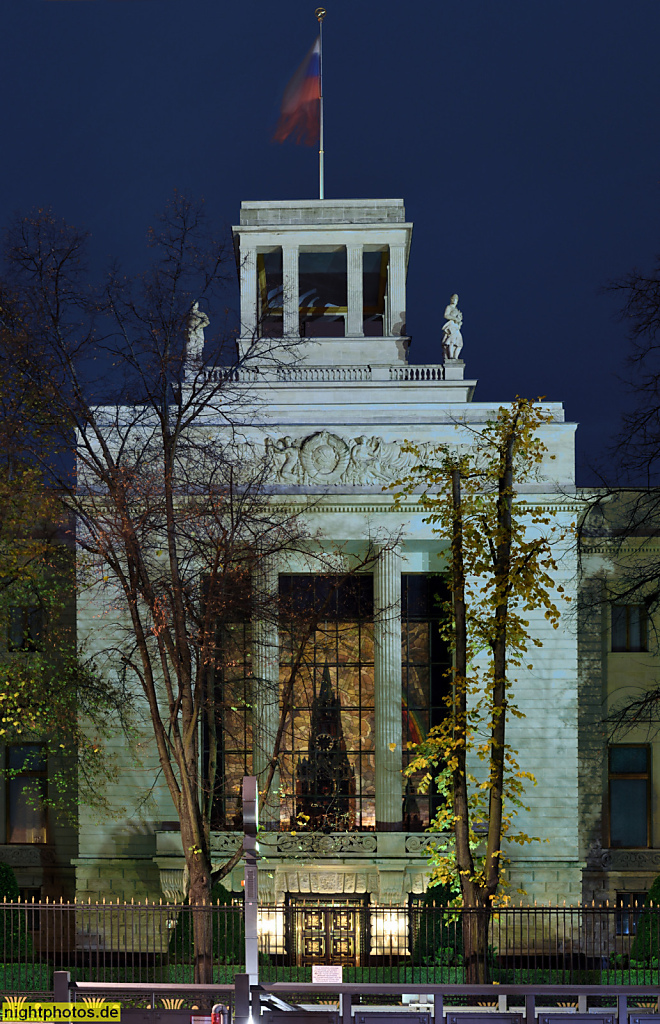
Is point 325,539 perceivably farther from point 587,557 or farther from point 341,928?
point 341,928

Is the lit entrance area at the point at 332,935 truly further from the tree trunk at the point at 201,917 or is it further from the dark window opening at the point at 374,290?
the dark window opening at the point at 374,290

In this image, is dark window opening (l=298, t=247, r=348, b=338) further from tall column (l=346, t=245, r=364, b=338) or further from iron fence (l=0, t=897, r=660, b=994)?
iron fence (l=0, t=897, r=660, b=994)

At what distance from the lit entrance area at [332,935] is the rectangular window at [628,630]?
453 inches

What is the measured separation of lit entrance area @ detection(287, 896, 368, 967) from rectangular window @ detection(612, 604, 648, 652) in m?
11.5

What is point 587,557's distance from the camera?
3422 centimetres

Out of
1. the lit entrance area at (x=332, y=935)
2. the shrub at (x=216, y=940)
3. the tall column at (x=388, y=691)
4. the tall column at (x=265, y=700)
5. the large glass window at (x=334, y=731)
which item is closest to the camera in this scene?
the shrub at (x=216, y=940)

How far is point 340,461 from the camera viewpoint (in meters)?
31.8

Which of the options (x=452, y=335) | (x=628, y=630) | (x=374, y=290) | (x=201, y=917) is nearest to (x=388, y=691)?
(x=628, y=630)

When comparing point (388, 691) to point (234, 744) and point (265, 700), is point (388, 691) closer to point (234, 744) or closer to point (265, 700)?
point (265, 700)

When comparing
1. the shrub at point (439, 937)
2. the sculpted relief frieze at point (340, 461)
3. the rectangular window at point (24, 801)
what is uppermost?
the sculpted relief frieze at point (340, 461)

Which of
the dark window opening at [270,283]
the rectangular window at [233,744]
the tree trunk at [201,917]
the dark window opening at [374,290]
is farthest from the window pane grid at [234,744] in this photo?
the dark window opening at [374,290]

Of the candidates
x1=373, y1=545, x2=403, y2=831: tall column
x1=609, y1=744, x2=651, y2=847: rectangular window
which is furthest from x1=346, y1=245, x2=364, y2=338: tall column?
x1=609, y1=744, x2=651, y2=847: rectangular window

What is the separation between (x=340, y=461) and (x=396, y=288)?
8305 millimetres

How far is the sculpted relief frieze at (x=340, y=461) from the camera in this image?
31781mm
